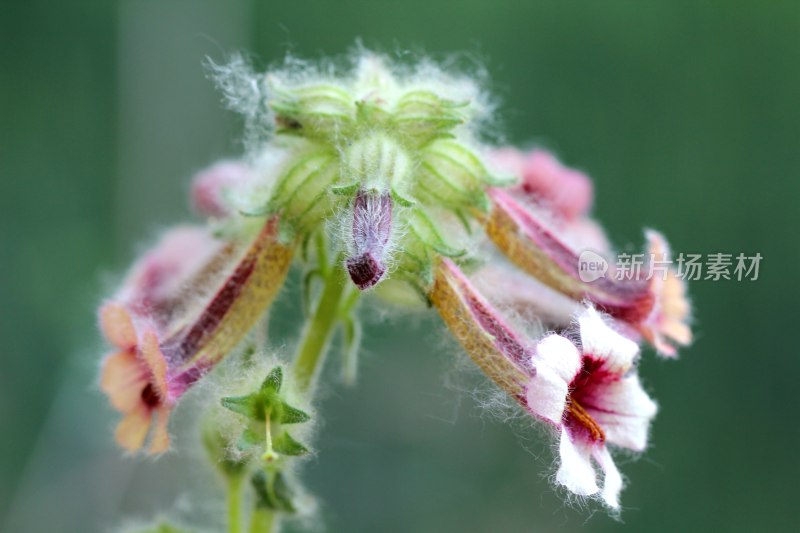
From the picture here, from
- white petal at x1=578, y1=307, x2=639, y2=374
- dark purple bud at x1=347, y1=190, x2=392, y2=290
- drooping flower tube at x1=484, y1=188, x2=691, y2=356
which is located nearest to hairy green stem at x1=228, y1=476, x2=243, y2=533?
dark purple bud at x1=347, y1=190, x2=392, y2=290

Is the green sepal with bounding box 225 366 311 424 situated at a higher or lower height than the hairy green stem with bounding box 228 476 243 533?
higher

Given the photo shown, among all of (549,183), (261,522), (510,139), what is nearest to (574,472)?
(261,522)

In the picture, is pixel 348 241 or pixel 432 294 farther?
pixel 432 294

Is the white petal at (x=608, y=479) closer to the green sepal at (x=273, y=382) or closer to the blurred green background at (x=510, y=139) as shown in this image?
the green sepal at (x=273, y=382)

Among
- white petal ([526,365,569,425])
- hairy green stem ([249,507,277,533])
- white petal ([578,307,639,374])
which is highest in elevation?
white petal ([578,307,639,374])

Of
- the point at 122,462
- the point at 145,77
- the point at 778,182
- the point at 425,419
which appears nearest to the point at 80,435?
the point at 122,462

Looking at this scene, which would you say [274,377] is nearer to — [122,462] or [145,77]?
[122,462]

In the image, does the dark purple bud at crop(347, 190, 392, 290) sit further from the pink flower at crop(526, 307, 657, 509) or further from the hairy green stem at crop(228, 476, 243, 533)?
the hairy green stem at crop(228, 476, 243, 533)
